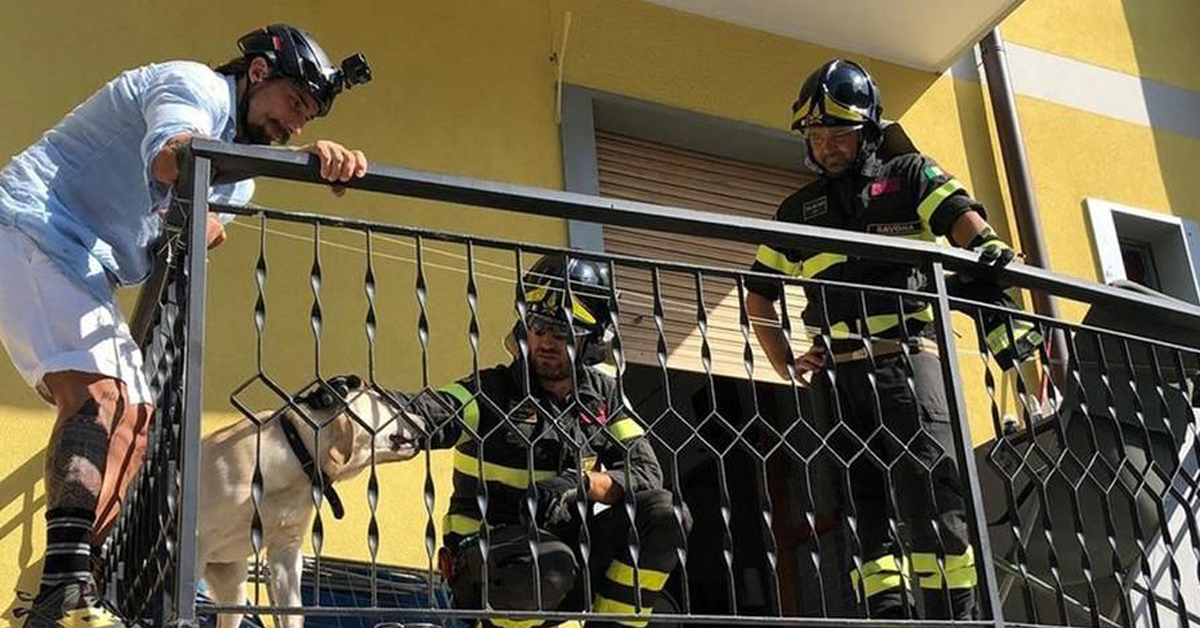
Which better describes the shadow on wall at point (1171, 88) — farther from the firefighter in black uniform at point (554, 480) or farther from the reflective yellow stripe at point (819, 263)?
the firefighter in black uniform at point (554, 480)

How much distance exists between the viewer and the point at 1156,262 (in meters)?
9.51

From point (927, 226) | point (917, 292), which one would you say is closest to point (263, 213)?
point (917, 292)

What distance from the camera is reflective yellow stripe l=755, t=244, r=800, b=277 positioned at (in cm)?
563

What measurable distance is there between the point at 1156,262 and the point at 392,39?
5.02 meters

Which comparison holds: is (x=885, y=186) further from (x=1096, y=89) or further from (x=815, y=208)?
(x=1096, y=89)

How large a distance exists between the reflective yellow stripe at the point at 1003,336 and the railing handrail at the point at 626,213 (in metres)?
0.19

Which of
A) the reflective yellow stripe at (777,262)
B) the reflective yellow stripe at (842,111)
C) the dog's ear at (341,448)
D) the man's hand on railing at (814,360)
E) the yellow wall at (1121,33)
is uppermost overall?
the yellow wall at (1121,33)

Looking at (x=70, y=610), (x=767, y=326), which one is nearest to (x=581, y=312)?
(x=767, y=326)

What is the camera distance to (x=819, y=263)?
548 centimetres

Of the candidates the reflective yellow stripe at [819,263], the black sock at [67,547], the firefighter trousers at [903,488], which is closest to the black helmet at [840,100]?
the reflective yellow stripe at [819,263]

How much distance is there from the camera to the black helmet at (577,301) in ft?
17.0

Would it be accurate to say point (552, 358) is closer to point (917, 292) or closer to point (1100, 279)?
point (917, 292)

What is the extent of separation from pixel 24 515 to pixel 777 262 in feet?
9.29

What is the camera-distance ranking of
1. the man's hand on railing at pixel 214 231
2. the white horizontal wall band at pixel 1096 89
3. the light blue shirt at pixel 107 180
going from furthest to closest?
the white horizontal wall band at pixel 1096 89 < the man's hand on railing at pixel 214 231 < the light blue shirt at pixel 107 180
